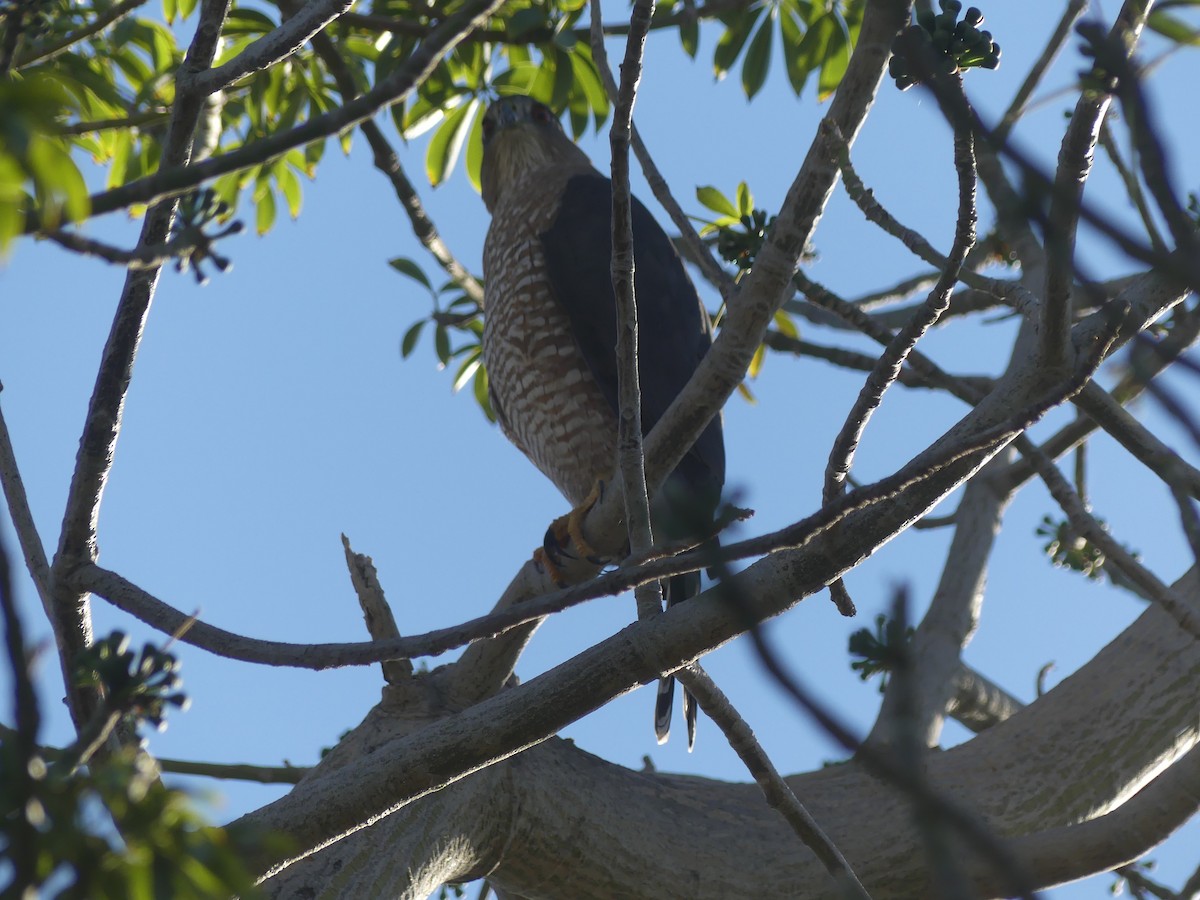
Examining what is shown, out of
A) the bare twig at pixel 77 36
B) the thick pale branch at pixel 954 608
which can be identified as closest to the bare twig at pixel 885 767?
the thick pale branch at pixel 954 608

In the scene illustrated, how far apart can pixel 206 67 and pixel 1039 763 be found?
8.55ft

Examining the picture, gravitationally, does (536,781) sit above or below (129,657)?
above

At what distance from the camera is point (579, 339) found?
14.3 feet

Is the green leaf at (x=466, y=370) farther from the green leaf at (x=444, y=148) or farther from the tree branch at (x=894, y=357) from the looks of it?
the tree branch at (x=894, y=357)

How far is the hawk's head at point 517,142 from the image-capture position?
593 centimetres

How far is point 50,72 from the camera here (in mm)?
3988

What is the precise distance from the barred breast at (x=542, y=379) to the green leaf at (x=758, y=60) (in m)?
0.92

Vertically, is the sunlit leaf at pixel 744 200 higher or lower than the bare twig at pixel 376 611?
higher

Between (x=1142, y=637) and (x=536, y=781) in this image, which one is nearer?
(x=536, y=781)

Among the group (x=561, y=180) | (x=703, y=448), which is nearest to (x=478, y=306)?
(x=561, y=180)

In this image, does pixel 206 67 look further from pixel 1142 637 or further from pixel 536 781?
pixel 1142 637

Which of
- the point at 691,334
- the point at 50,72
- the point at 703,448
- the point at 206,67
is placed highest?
the point at 50,72

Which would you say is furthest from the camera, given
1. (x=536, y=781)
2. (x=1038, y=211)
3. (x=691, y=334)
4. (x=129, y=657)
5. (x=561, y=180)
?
(x=561, y=180)

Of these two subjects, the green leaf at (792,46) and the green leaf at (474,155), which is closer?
the green leaf at (792,46)
